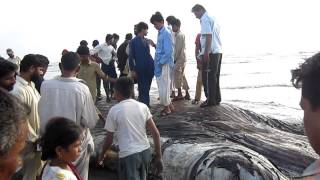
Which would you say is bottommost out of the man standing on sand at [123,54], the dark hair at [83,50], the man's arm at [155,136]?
the man's arm at [155,136]

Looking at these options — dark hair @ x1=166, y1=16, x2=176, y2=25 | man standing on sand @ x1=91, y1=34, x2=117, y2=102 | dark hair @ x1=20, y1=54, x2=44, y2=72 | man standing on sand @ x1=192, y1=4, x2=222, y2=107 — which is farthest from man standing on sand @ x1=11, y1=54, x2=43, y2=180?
man standing on sand @ x1=91, y1=34, x2=117, y2=102

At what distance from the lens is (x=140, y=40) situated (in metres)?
8.95

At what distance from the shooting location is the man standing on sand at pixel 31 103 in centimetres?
470

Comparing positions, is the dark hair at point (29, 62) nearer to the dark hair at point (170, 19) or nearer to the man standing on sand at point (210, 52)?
the man standing on sand at point (210, 52)

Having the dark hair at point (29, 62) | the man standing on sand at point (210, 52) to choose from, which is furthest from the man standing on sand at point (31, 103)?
the man standing on sand at point (210, 52)

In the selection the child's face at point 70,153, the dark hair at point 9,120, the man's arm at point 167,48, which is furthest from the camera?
the man's arm at point 167,48

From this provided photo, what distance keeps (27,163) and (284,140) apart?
151 inches

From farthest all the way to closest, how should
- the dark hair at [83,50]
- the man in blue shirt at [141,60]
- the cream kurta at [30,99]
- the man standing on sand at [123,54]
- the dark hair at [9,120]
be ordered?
the man standing on sand at [123,54] → the man in blue shirt at [141,60] → the dark hair at [83,50] → the cream kurta at [30,99] → the dark hair at [9,120]

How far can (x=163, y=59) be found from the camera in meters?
8.66

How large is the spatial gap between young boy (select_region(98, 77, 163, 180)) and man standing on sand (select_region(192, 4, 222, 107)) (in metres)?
3.50

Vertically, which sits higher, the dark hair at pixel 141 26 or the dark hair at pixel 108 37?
the dark hair at pixel 141 26

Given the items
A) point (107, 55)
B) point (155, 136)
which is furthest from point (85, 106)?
point (107, 55)

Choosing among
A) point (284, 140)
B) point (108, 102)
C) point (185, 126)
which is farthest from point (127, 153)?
point (108, 102)

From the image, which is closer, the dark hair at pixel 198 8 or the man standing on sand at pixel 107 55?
the dark hair at pixel 198 8
